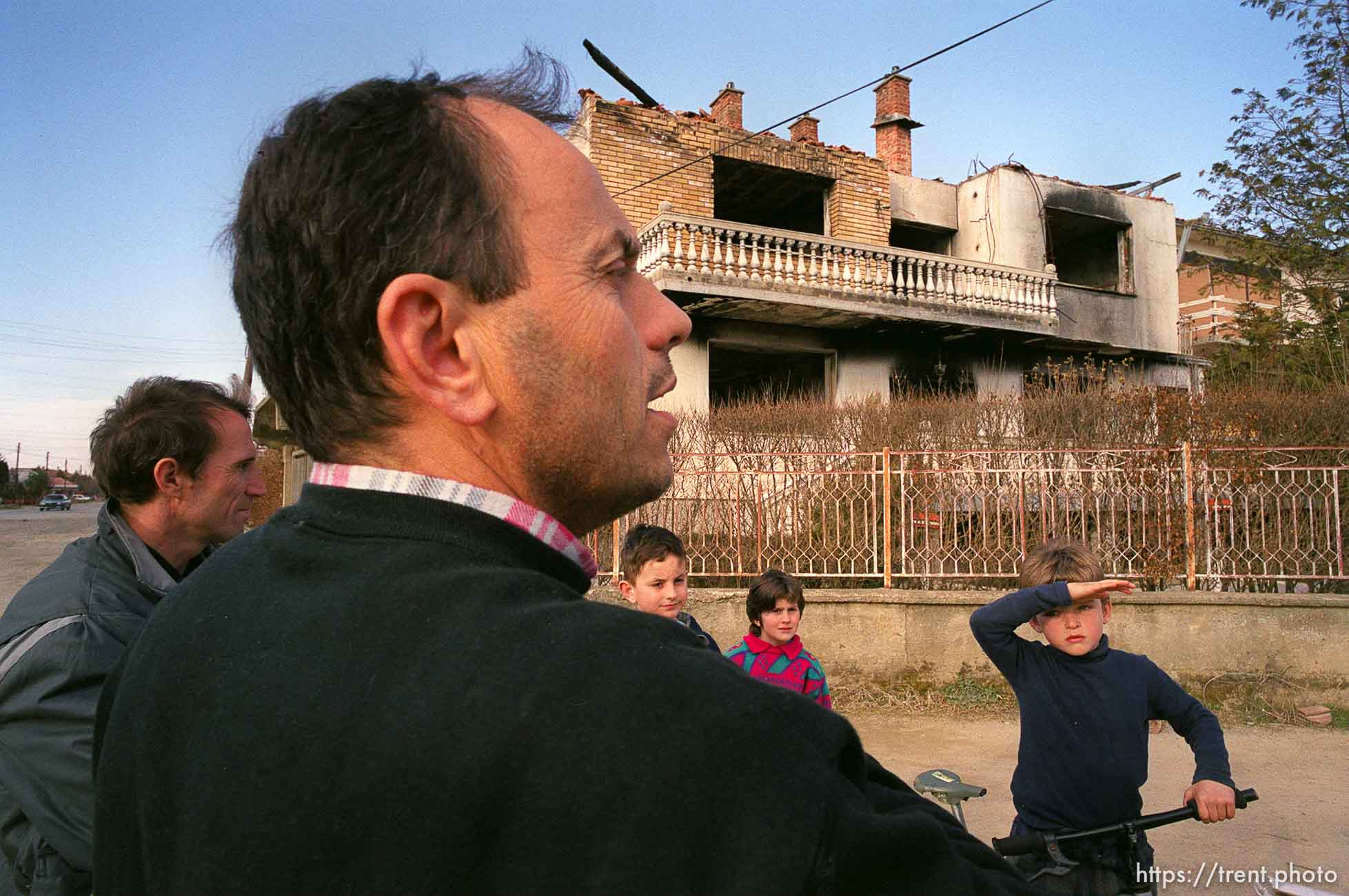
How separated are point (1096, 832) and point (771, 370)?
14334 mm

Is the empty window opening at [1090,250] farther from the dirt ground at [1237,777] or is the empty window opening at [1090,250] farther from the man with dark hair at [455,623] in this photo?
the man with dark hair at [455,623]

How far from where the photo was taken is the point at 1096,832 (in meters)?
2.57

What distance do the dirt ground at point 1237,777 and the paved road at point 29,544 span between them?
24.4 feet

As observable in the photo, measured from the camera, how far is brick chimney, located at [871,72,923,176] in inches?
713

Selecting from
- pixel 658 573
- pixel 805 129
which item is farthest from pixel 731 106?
pixel 658 573

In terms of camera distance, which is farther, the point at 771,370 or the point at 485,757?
the point at 771,370

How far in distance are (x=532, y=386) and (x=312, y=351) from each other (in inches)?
8.5

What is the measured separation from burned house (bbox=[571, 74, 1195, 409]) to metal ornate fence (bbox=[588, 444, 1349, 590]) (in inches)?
128

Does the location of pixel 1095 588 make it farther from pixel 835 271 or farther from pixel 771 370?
pixel 771 370

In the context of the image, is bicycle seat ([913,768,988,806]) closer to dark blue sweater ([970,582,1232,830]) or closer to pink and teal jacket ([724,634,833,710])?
dark blue sweater ([970,582,1232,830])

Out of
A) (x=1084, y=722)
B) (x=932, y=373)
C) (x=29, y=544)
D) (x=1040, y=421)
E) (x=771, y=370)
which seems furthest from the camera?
(x=29, y=544)

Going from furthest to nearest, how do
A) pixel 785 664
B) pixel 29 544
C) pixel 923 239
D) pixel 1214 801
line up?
pixel 29 544 → pixel 923 239 → pixel 785 664 → pixel 1214 801

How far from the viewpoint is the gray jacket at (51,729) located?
1752 mm

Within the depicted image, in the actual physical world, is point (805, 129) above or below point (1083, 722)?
above
